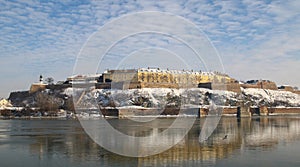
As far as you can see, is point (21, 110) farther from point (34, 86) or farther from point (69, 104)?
point (34, 86)

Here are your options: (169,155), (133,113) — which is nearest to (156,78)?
→ (133,113)

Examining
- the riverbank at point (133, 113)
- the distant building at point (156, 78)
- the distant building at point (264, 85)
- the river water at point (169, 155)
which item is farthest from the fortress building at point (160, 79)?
the river water at point (169, 155)

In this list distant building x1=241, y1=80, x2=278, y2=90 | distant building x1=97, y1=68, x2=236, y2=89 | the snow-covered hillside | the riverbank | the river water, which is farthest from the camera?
distant building x1=241, y1=80, x2=278, y2=90

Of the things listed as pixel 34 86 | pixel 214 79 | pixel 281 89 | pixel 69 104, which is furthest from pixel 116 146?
pixel 281 89

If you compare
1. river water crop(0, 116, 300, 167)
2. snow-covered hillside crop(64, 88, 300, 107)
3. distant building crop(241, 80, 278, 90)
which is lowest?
river water crop(0, 116, 300, 167)

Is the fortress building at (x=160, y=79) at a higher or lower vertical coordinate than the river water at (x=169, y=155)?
higher

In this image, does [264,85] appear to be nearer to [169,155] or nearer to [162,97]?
[162,97]

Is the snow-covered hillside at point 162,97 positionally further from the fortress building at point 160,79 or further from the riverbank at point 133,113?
the riverbank at point 133,113

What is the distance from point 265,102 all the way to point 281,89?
1459cm

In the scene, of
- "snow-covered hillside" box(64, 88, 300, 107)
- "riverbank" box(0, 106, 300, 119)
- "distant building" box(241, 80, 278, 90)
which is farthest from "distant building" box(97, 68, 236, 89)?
"riverbank" box(0, 106, 300, 119)

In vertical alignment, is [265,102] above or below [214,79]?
below

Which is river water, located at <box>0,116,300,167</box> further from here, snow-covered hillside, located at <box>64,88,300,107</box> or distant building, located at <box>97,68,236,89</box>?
distant building, located at <box>97,68,236,89</box>

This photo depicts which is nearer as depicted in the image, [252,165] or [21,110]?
[252,165]

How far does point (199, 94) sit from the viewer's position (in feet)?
173
